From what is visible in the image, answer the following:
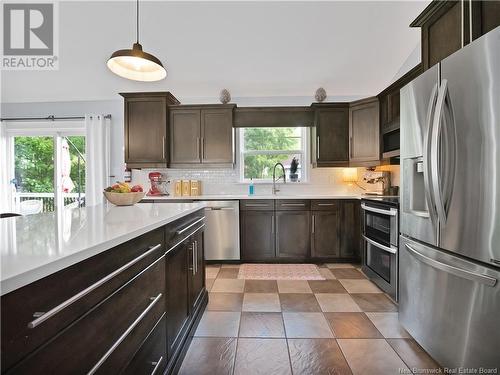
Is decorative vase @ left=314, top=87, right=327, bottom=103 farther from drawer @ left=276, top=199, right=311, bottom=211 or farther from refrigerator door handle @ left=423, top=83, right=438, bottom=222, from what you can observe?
refrigerator door handle @ left=423, top=83, right=438, bottom=222

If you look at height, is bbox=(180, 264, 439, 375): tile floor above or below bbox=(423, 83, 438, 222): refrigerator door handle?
below

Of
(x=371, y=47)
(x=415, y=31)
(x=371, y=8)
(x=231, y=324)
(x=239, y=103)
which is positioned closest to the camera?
(x=231, y=324)

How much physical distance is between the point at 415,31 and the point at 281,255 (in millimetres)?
3493

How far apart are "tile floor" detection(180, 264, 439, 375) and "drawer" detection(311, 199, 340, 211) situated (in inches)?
43.1

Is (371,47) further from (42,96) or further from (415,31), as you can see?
(42,96)

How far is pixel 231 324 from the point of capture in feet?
7.16

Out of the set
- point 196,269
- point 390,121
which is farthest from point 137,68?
point 390,121

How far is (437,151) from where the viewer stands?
1.50 m

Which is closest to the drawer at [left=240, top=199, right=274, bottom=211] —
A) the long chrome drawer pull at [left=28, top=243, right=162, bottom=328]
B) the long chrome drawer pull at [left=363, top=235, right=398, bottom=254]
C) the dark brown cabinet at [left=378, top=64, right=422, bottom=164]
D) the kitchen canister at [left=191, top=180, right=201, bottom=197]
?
the kitchen canister at [left=191, top=180, right=201, bottom=197]

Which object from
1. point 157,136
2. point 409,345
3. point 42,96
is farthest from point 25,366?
point 42,96

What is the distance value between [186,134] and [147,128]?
0.58m

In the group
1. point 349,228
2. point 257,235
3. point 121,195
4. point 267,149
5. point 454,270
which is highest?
point 267,149

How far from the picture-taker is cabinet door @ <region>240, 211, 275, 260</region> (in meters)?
3.81

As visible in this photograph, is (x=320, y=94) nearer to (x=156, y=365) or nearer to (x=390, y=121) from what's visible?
(x=390, y=121)
